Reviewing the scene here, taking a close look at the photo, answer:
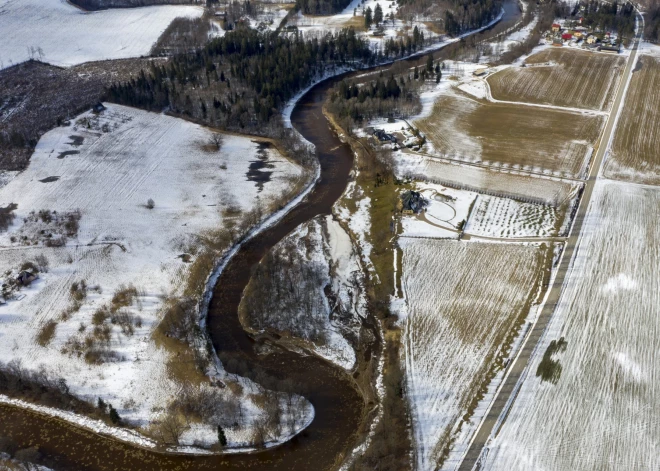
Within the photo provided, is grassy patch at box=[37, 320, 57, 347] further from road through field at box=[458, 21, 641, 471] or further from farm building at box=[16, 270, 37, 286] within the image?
road through field at box=[458, 21, 641, 471]

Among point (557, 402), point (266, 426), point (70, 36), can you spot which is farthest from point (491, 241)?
point (70, 36)

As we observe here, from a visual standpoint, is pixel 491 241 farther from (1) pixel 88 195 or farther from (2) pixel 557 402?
(1) pixel 88 195

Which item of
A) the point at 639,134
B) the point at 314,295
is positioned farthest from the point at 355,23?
the point at 314,295

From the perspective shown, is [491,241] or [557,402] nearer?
[557,402]

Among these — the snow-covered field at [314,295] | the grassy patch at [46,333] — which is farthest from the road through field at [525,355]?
the grassy patch at [46,333]

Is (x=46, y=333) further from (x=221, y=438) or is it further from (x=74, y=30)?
(x=74, y=30)

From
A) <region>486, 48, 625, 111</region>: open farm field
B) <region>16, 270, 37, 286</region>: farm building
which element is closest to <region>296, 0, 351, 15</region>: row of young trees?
<region>486, 48, 625, 111</region>: open farm field
